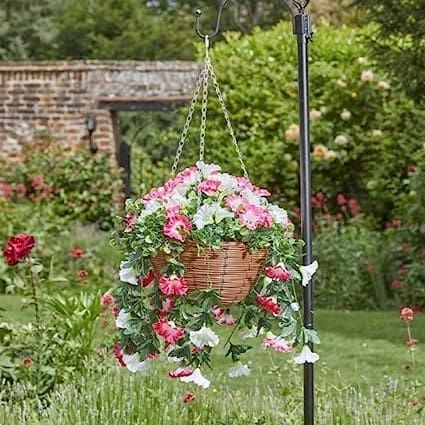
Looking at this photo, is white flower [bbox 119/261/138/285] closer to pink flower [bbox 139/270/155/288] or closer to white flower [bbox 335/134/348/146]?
pink flower [bbox 139/270/155/288]

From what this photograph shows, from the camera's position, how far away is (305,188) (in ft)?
10.9

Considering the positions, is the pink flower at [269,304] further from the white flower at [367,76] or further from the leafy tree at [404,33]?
the white flower at [367,76]

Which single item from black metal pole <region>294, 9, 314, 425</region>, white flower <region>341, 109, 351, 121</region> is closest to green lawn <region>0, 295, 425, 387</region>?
black metal pole <region>294, 9, 314, 425</region>

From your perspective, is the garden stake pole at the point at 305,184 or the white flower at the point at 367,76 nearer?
the garden stake pole at the point at 305,184

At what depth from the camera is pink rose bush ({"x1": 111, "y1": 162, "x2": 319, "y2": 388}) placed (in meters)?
2.99

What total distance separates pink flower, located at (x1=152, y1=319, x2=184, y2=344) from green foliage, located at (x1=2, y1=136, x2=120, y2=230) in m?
8.25

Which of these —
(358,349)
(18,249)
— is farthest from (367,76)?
(18,249)

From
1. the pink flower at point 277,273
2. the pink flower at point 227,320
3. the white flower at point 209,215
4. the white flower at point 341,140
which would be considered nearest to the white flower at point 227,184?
the white flower at point 209,215

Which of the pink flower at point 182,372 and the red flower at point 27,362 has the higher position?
the red flower at point 27,362

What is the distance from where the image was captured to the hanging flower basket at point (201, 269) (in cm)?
299

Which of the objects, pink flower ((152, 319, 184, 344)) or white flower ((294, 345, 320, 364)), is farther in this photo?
white flower ((294, 345, 320, 364))

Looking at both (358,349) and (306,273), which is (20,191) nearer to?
(358,349)

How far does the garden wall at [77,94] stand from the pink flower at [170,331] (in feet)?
30.8

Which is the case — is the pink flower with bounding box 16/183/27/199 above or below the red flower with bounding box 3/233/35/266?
above
